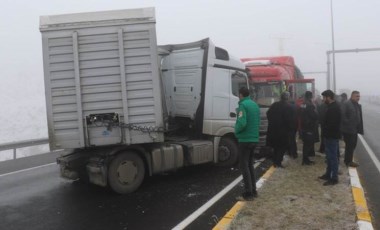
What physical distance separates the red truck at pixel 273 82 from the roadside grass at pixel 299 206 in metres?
3.96

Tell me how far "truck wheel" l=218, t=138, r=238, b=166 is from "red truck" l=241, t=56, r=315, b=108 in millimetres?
2059

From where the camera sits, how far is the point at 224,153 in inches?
373

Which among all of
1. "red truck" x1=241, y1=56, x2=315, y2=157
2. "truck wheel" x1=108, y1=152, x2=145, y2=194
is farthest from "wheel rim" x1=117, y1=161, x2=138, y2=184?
"red truck" x1=241, y1=56, x2=315, y2=157

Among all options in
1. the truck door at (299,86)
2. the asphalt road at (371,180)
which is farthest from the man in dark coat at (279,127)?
the truck door at (299,86)

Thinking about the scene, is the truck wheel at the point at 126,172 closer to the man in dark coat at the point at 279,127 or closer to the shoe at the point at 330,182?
the man in dark coat at the point at 279,127

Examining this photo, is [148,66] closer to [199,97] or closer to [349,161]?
[199,97]

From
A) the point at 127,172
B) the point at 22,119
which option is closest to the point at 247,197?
the point at 127,172

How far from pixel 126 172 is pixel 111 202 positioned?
0.68 m

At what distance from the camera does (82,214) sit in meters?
6.19

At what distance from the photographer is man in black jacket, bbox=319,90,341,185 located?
7320 millimetres

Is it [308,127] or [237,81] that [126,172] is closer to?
[237,81]

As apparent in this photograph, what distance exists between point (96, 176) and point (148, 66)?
7.15ft

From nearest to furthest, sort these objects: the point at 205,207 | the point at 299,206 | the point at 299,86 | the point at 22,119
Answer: the point at 299,206 → the point at 205,207 → the point at 299,86 → the point at 22,119

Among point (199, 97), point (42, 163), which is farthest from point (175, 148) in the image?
point (42, 163)
